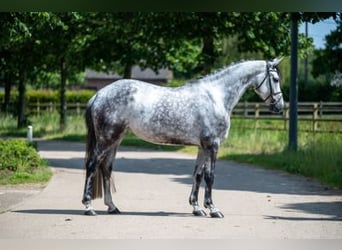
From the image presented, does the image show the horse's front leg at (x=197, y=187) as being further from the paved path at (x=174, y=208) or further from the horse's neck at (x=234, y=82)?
the horse's neck at (x=234, y=82)

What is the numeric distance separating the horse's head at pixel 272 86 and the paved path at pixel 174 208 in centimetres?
152

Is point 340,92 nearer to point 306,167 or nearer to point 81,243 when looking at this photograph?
point 306,167

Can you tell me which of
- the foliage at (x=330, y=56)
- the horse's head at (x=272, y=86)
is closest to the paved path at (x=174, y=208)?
the horse's head at (x=272, y=86)

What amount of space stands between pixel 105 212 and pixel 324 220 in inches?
114

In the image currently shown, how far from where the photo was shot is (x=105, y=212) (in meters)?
9.56

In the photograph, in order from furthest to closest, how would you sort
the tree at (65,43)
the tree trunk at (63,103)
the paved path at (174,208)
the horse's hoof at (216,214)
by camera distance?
the tree trunk at (63,103)
the tree at (65,43)
the horse's hoof at (216,214)
the paved path at (174,208)

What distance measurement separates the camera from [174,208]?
9992mm

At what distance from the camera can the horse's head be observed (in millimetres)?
9500

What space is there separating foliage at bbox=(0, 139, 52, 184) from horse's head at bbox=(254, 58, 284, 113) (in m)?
5.12

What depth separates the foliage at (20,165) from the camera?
42.0 ft

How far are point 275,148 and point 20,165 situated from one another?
300 inches

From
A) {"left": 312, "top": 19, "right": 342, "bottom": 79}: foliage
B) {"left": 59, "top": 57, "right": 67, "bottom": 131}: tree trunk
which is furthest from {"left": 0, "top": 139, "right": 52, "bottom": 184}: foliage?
{"left": 312, "top": 19, "right": 342, "bottom": 79}: foliage

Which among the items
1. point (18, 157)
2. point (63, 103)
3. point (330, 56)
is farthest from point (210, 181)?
point (330, 56)

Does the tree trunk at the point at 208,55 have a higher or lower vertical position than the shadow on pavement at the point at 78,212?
higher
